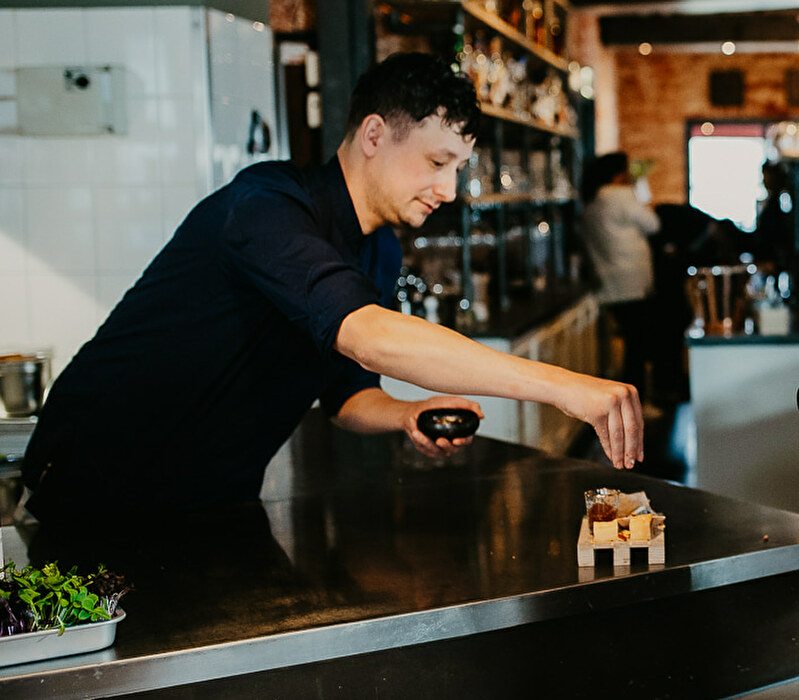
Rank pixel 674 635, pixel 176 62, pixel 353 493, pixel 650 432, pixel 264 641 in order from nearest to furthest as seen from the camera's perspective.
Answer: pixel 264 641 → pixel 674 635 → pixel 353 493 → pixel 176 62 → pixel 650 432

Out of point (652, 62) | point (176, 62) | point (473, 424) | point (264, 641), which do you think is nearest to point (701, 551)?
point (473, 424)

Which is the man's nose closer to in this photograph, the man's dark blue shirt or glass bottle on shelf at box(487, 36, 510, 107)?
the man's dark blue shirt

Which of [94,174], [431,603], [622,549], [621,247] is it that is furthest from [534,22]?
[431,603]

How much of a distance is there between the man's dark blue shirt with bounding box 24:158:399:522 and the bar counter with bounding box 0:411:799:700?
106 millimetres

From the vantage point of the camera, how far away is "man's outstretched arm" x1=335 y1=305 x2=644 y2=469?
1695 mm

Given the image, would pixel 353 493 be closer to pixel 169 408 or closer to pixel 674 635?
pixel 169 408

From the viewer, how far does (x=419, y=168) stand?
2.12m

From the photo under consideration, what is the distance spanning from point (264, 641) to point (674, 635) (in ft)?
2.27

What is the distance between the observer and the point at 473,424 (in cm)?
213

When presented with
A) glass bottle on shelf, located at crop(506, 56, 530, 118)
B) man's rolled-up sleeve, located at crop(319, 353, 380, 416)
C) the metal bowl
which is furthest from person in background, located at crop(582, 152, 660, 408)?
man's rolled-up sleeve, located at crop(319, 353, 380, 416)

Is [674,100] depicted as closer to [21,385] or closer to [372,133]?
[21,385]

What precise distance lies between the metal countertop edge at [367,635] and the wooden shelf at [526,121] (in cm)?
352

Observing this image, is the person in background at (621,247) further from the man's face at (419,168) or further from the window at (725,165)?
the window at (725,165)

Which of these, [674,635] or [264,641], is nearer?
[264,641]
